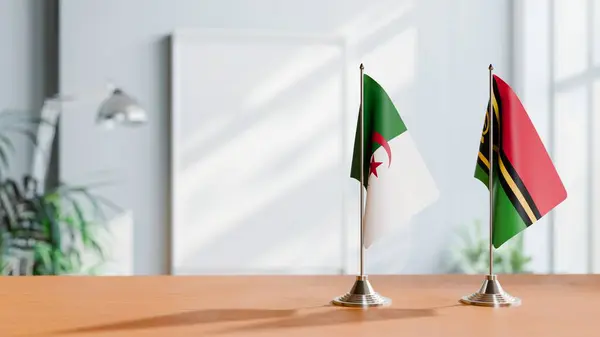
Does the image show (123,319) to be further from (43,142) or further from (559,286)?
(43,142)

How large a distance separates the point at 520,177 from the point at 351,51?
11.0 feet

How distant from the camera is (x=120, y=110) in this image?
428 cm

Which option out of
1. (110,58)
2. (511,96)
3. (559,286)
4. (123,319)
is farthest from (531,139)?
(110,58)

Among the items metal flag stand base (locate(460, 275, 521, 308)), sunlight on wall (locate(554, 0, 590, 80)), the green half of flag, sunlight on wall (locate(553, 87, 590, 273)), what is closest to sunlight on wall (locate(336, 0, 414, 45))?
sunlight on wall (locate(554, 0, 590, 80))

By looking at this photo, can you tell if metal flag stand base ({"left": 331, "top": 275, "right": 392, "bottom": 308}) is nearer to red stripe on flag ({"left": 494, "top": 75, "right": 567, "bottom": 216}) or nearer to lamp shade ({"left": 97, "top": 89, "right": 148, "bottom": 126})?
red stripe on flag ({"left": 494, "top": 75, "right": 567, "bottom": 216})

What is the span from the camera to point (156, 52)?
459cm

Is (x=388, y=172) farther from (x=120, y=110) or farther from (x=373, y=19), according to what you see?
(x=373, y=19)

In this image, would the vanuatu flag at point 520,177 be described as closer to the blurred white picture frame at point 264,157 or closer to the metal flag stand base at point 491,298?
the metal flag stand base at point 491,298

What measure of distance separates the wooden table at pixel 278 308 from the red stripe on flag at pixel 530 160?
190 millimetres

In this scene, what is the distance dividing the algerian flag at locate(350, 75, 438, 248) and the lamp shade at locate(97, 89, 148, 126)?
10.0 ft

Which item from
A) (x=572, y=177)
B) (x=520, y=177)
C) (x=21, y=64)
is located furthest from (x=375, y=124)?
(x=21, y=64)

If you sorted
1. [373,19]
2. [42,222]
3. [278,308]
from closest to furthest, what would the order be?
[278,308] → [42,222] → [373,19]

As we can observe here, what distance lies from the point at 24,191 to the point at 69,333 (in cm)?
357

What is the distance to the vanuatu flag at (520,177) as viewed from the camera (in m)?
1.39
